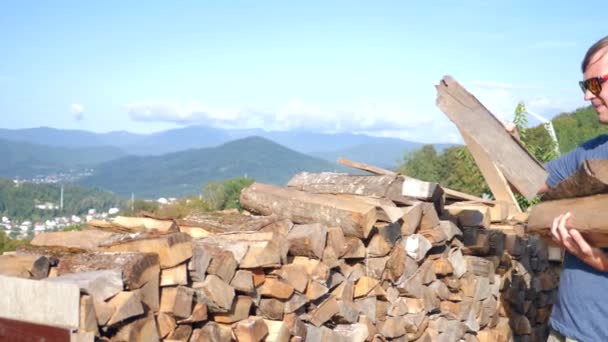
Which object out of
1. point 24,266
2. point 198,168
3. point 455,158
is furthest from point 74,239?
point 198,168

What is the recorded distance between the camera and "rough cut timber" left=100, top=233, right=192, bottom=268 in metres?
3.01

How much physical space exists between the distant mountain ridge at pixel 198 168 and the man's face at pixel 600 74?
123 metres

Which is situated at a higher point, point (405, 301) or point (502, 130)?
point (502, 130)

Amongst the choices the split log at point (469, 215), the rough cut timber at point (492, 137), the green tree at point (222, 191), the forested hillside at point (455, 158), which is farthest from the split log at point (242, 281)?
the green tree at point (222, 191)

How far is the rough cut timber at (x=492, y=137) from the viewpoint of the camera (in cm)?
326

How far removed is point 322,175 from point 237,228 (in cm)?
122

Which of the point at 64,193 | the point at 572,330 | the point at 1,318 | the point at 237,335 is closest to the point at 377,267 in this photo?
the point at 237,335

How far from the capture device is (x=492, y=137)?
3.54m

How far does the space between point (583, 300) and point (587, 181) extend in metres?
0.46

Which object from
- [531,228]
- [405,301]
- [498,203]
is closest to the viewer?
[531,228]

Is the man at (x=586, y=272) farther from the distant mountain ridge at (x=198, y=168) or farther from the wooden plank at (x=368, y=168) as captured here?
the distant mountain ridge at (x=198, y=168)

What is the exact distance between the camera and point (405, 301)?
15.7ft

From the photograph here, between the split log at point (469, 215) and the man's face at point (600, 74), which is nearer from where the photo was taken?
the man's face at point (600, 74)

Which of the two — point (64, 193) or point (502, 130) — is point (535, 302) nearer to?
point (502, 130)
